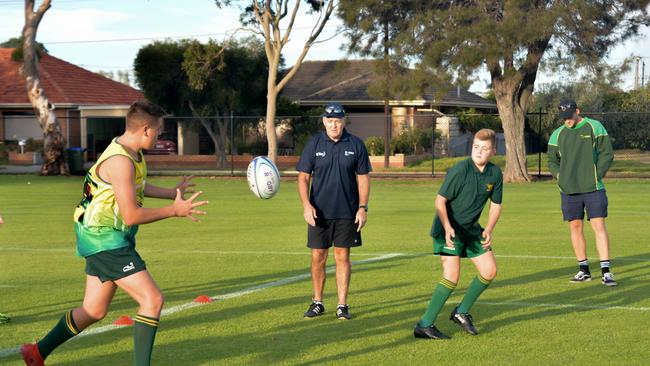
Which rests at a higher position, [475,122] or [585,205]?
[475,122]

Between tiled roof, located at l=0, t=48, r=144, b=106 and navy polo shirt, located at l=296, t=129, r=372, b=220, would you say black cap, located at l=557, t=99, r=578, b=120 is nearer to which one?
navy polo shirt, located at l=296, t=129, r=372, b=220

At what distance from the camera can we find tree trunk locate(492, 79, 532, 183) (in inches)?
1373

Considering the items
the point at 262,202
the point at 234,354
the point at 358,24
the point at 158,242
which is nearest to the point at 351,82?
the point at 358,24

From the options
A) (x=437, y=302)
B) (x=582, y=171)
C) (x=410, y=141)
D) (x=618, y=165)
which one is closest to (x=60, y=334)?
(x=437, y=302)

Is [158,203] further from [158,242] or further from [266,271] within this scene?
[266,271]

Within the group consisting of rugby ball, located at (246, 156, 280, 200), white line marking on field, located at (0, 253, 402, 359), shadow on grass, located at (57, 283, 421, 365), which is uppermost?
rugby ball, located at (246, 156, 280, 200)

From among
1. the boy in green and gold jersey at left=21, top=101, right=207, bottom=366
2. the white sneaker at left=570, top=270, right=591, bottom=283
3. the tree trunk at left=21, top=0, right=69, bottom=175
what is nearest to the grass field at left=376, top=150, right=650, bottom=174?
the tree trunk at left=21, top=0, right=69, bottom=175

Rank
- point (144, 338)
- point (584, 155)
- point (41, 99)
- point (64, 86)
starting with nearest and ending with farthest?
point (144, 338)
point (584, 155)
point (41, 99)
point (64, 86)

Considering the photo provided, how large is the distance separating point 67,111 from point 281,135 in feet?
39.3

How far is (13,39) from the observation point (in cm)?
9806

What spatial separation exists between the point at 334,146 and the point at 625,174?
29.6 metres

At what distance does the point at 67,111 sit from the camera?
51375mm

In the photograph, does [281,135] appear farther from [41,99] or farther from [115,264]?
[115,264]

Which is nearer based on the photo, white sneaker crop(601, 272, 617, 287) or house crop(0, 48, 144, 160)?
white sneaker crop(601, 272, 617, 287)
